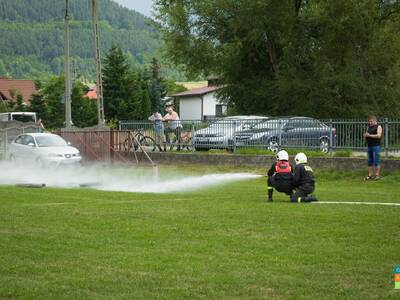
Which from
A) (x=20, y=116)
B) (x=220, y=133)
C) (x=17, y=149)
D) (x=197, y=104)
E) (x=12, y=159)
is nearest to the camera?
(x=220, y=133)

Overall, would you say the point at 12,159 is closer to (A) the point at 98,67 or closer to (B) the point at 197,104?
(A) the point at 98,67

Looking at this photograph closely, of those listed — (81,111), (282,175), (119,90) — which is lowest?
(282,175)

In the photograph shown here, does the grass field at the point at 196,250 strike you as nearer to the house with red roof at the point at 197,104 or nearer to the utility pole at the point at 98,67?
the utility pole at the point at 98,67

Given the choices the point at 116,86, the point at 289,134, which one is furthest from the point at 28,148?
the point at 116,86

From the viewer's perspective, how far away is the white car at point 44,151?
31844 millimetres

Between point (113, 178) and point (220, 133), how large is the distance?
22.6 feet

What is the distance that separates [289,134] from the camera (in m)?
31.2

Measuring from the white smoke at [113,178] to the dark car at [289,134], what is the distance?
10.1 ft

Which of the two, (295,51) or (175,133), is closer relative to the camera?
(175,133)

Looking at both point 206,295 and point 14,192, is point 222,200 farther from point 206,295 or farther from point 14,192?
point 206,295

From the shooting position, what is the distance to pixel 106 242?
38.4ft

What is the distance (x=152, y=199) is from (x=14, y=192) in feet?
14.8

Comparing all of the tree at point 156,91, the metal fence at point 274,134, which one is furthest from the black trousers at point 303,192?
the tree at point 156,91

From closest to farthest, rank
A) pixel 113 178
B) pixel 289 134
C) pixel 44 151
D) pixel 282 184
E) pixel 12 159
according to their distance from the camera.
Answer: pixel 282 184, pixel 113 178, pixel 289 134, pixel 44 151, pixel 12 159
